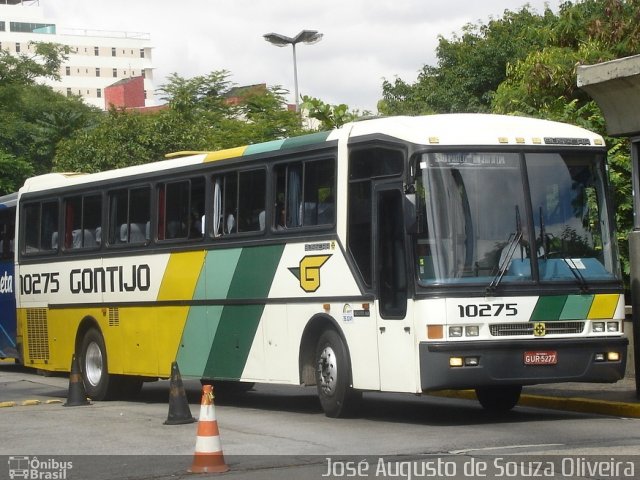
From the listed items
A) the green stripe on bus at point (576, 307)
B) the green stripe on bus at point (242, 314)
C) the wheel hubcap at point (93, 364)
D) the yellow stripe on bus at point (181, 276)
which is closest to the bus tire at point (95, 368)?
the wheel hubcap at point (93, 364)

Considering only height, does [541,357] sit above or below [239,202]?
below

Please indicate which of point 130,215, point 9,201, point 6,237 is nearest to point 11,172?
point 6,237

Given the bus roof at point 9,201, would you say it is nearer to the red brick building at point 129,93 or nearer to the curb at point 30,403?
the curb at point 30,403

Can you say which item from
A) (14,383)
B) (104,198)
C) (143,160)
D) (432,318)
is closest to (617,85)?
(432,318)

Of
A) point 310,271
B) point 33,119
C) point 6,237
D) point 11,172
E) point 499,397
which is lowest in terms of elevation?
point 499,397

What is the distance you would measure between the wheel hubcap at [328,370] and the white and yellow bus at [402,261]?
→ 2 cm

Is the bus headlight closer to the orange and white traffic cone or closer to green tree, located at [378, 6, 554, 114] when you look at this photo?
the orange and white traffic cone

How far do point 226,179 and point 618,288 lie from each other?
17.4 feet

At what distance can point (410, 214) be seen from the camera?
13531 mm

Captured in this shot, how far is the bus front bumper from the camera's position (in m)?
13.4

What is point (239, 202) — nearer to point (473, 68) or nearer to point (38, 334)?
point (38, 334)

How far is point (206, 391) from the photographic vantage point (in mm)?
10664

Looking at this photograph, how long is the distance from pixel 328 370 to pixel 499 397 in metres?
2.00

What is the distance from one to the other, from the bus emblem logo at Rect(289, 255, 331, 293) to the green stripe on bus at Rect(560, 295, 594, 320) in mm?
2689
